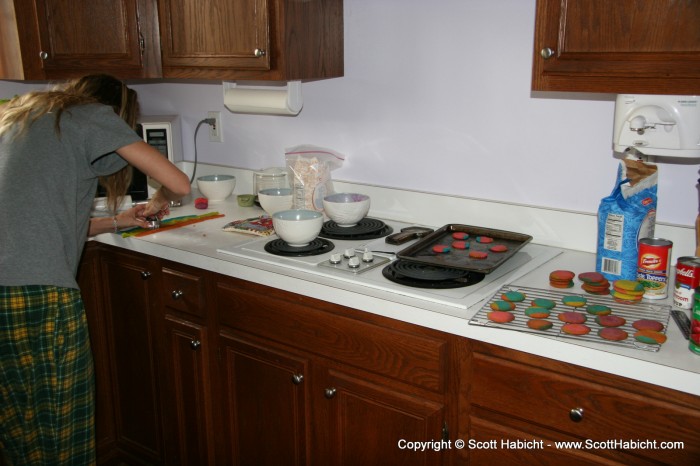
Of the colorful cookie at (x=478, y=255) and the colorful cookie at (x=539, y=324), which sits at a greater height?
the colorful cookie at (x=478, y=255)

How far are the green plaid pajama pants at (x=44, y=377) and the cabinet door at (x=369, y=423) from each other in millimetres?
641

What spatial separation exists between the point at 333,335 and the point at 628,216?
0.73 m

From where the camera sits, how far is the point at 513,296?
1484 mm

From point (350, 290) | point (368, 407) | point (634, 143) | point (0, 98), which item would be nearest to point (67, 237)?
point (350, 290)

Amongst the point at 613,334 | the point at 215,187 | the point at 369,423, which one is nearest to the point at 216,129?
the point at 215,187

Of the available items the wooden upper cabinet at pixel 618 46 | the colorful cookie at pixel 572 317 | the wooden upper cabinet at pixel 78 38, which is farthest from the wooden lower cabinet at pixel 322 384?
the wooden upper cabinet at pixel 78 38

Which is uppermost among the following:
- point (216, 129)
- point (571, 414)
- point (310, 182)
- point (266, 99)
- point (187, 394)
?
point (266, 99)

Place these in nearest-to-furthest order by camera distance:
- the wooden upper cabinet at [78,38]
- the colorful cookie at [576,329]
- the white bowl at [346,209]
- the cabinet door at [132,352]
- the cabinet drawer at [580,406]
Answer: the cabinet drawer at [580,406] < the colorful cookie at [576,329] < the white bowl at [346,209] < the cabinet door at [132,352] < the wooden upper cabinet at [78,38]

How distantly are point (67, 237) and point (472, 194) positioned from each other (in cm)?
111

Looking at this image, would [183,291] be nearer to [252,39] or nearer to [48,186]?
[48,186]

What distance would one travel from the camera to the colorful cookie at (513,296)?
147 cm

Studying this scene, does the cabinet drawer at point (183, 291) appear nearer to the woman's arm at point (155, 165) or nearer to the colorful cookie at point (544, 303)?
the woman's arm at point (155, 165)

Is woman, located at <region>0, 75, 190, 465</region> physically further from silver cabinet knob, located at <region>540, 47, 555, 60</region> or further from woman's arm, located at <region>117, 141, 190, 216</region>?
silver cabinet knob, located at <region>540, 47, 555, 60</region>

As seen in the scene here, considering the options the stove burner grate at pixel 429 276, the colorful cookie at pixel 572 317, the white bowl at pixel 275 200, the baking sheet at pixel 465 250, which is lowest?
the colorful cookie at pixel 572 317
